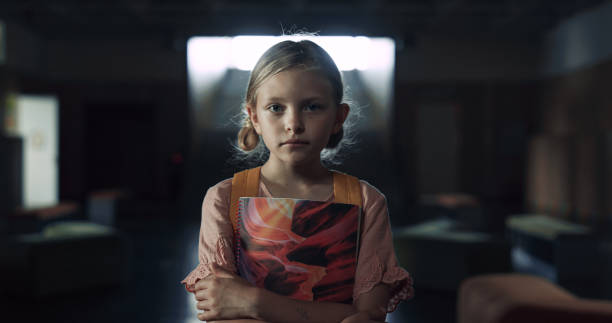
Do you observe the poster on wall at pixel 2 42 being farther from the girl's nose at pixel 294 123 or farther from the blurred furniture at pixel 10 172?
the girl's nose at pixel 294 123

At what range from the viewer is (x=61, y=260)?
4.16m

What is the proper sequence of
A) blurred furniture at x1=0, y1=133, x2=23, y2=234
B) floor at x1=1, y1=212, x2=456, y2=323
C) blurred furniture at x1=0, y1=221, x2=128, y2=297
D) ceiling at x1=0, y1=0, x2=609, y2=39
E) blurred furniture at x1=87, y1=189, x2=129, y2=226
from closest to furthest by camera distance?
floor at x1=1, y1=212, x2=456, y2=323 → blurred furniture at x1=0, y1=221, x2=128, y2=297 → blurred furniture at x1=0, y1=133, x2=23, y2=234 → blurred furniture at x1=87, y1=189, x2=129, y2=226 → ceiling at x1=0, y1=0, x2=609, y2=39

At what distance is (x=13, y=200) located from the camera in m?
6.66

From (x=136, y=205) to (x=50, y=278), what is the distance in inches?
267

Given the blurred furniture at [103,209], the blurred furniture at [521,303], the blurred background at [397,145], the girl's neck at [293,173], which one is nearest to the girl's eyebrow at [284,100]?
the girl's neck at [293,173]

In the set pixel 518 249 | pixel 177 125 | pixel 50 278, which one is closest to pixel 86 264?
pixel 50 278

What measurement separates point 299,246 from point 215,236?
5.7 inches

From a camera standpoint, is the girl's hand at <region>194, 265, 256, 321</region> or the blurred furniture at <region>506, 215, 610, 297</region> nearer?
the girl's hand at <region>194, 265, 256, 321</region>

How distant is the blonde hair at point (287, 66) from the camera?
812mm

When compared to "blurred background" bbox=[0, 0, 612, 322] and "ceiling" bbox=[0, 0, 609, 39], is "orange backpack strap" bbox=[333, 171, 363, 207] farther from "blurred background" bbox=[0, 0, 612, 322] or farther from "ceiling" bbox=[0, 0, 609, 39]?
"ceiling" bbox=[0, 0, 609, 39]

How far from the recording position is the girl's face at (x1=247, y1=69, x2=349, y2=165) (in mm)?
795

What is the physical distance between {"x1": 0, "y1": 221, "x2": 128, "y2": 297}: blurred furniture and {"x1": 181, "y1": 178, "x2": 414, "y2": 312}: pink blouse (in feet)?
12.5

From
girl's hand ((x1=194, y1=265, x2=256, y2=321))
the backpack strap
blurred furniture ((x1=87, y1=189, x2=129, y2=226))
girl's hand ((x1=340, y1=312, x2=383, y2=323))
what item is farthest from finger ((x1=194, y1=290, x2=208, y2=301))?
blurred furniture ((x1=87, y1=189, x2=129, y2=226))

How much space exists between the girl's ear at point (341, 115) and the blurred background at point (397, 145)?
290cm
